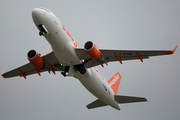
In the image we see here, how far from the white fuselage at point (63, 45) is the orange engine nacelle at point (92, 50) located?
5.87 ft

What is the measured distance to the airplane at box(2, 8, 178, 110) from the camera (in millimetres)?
23766

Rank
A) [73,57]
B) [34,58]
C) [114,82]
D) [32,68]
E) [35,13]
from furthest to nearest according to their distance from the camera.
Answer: [114,82] < [32,68] < [34,58] < [73,57] < [35,13]

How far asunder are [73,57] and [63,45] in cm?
208

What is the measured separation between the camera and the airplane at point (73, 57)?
2377cm

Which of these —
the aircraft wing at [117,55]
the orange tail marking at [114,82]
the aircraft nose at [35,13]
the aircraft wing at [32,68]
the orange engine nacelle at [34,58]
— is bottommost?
the orange tail marking at [114,82]

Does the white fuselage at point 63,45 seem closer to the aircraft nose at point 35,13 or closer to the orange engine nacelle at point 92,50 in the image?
the aircraft nose at point 35,13

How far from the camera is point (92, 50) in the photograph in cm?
2439

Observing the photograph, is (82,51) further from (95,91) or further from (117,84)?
(117,84)

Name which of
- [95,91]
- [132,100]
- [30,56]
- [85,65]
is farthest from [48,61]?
[132,100]

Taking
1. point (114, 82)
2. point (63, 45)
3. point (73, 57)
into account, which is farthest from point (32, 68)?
point (114, 82)

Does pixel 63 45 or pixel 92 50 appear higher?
pixel 63 45

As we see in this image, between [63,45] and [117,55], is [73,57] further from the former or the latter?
[117,55]

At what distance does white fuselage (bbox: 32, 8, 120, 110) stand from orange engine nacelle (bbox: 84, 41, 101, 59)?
179cm

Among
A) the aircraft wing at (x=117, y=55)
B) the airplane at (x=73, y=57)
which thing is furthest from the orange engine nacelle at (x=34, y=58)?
the aircraft wing at (x=117, y=55)
